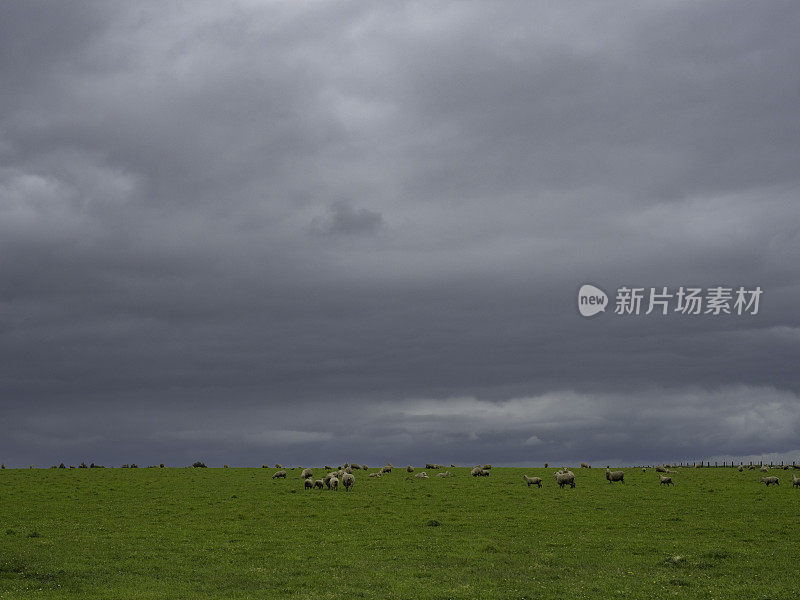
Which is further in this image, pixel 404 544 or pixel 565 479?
pixel 565 479

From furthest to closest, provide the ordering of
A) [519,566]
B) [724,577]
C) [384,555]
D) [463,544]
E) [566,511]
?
[566,511] < [463,544] < [384,555] < [519,566] < [724,577]

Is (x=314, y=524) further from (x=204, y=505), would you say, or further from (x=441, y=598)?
(x=441, y=598)

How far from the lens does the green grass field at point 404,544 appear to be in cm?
2638

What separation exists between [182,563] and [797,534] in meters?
31.8

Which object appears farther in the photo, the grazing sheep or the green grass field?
the grazing sheep

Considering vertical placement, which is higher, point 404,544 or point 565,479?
point 565,479

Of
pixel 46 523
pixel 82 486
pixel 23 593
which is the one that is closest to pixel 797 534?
pixel 23 593

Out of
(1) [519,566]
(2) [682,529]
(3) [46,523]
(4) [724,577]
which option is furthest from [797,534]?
(3) [46,523]

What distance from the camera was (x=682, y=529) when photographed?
39.4 metres

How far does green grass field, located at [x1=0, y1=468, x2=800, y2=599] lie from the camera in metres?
26.4

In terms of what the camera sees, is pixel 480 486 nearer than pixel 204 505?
No

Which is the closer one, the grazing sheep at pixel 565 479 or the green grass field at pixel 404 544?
the green grass field at pixel 404 544

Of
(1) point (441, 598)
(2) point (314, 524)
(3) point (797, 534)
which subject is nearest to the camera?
(1) point (441, 598)

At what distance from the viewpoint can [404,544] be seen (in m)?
35.3
